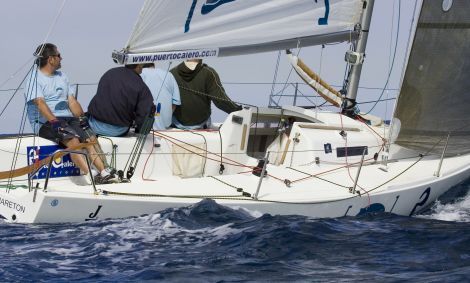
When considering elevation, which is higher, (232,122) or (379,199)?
(232,122)

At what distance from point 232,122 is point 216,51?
3.72ft

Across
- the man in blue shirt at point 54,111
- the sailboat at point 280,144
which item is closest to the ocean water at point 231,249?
the sailboat at point 280,144

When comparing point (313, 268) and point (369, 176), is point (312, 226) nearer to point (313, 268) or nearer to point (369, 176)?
point (313, 268)

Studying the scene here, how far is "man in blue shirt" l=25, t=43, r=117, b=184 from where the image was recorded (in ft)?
26.9

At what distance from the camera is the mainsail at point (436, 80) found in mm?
9633

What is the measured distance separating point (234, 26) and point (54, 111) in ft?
6.33

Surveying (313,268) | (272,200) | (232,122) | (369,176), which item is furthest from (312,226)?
(232,122)

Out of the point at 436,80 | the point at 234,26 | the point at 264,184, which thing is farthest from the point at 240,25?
the point at 436,80

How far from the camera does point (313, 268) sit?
251 inches

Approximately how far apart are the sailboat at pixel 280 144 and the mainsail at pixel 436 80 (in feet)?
0.04

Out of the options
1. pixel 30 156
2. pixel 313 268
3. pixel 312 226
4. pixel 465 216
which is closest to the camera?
pixel 313 268

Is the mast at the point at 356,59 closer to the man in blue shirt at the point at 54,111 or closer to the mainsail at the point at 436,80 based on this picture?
the mainsail at the point at 436,80

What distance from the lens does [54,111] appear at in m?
8.46

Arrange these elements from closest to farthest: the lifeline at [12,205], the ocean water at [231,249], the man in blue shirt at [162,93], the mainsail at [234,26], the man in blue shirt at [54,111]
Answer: the ocean water at [231,249], the lifeline at [12,205], the mainsail at [234,26], the man in blue shirt at [54,111], the man in blue shirt at [162,93]
